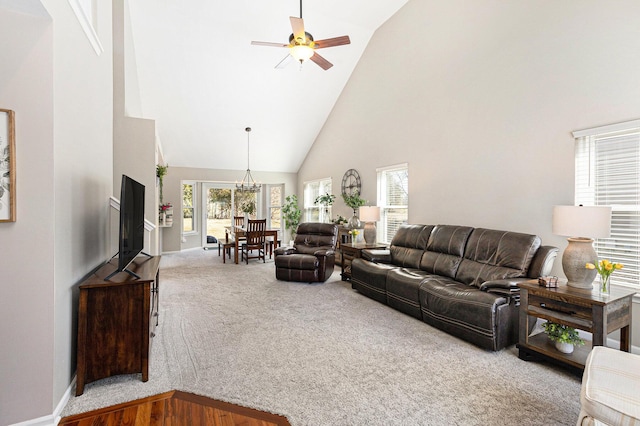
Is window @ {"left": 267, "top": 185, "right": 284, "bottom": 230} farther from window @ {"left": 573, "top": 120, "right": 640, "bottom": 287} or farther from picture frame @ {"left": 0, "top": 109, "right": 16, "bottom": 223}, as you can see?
picture frame @ {"left": 0, "top": 109, "right": 16, "bottom": 223}

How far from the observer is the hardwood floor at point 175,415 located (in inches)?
73.8

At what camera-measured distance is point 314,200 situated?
9031 mm

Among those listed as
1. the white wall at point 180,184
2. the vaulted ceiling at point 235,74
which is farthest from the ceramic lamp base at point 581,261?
the white wall at point 180,184

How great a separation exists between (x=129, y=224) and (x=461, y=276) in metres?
3.46

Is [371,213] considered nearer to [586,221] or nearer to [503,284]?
[503,284]

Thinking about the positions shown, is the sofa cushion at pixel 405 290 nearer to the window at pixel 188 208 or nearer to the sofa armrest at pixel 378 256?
the sofa armrest at pixel 378 256

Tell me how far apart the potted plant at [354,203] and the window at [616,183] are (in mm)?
3549

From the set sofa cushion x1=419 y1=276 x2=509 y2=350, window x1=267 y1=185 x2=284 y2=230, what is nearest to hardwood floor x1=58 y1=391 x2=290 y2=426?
sofa cushion x1=419 y1=276 x2=509 y2=350

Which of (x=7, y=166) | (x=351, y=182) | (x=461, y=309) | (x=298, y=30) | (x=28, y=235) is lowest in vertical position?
(x=461, y=309)

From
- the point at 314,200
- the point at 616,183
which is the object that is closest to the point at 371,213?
the point at 616,183

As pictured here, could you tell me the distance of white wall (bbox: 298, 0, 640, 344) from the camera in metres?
3.01

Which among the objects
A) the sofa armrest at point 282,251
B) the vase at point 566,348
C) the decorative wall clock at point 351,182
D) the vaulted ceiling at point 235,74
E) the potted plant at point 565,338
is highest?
the vaulted ceiling at point 235,74

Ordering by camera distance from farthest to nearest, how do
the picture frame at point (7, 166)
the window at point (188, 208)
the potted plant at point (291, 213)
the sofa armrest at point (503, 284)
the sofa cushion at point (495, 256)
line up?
the potted plant at point (291, 213), the window at point (188, 208), the sofa cushion at point (495, 256), the sofa armrest at point (503, 284), the picture frame at point (7, 166)

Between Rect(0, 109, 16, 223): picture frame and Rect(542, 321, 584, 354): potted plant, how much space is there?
3.85m
